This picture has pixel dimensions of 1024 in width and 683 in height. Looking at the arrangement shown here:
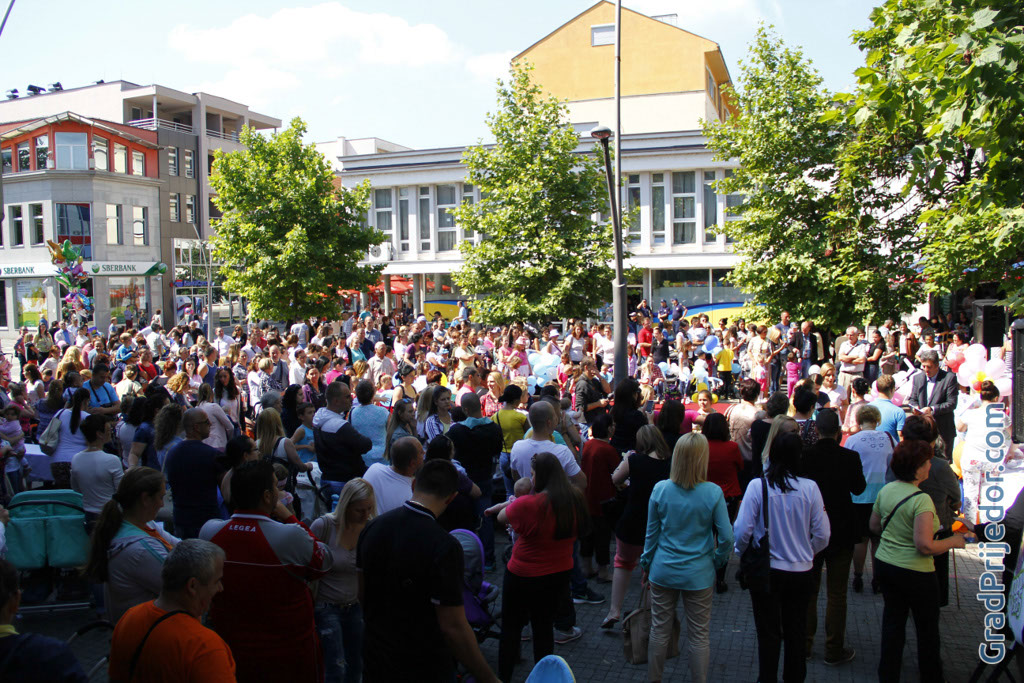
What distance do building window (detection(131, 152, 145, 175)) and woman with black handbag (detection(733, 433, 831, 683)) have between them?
44.5m

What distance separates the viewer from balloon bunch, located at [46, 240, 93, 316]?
1361 inches

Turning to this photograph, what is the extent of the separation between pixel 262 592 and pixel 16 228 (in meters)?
43.5

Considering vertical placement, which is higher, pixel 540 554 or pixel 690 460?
pixel 690 460

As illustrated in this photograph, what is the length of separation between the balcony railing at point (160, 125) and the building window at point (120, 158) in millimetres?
4562

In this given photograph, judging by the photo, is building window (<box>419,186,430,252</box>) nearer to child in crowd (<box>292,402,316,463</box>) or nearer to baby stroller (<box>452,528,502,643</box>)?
child in crowd (<box>292,402,316,463</box>)

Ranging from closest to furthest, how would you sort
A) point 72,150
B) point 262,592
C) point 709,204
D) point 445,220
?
1. point 262,592
2. point 709,204
3. point 445,220
4. point 72,150

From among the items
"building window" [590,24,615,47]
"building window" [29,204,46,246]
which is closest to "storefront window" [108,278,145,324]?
"building window" [29,204,46,246]

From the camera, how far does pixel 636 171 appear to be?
1296 inches

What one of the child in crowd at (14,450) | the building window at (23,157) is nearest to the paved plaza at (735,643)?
the child in crowd at (14,450)

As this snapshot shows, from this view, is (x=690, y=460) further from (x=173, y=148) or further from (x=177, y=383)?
(x=173, y=148)

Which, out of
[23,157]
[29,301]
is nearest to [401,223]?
[29,301]

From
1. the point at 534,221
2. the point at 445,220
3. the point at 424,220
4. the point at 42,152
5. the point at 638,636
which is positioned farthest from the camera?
the point at 42,152

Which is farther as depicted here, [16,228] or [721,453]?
[16,228]

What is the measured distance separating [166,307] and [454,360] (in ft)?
117
